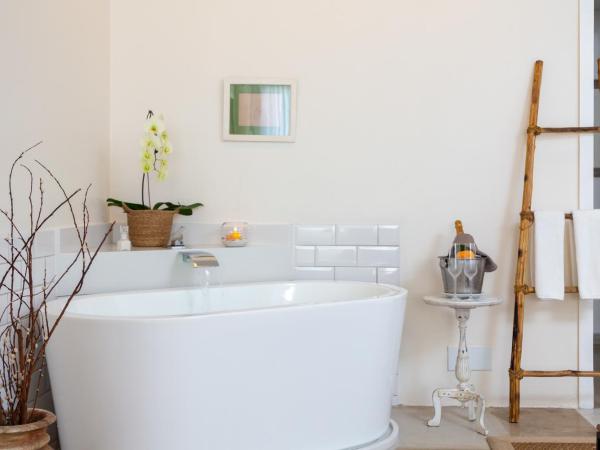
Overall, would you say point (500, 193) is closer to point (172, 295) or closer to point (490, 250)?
point (490, 250)

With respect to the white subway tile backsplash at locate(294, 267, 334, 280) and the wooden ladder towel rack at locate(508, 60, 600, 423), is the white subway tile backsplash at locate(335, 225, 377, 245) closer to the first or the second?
the white subway tile backsplash at locate(294, 267, 334, 280)

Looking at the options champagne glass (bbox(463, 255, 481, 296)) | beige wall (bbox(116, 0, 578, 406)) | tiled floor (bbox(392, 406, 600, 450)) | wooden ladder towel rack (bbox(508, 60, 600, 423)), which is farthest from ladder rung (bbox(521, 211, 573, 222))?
tiled floor (bbox(392, 406, 600, 450))

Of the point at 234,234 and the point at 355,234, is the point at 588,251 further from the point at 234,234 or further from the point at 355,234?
the point at 234,234

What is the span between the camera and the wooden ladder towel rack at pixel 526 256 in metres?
3.61

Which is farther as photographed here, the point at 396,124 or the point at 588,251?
the point at 396,124

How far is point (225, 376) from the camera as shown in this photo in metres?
2.56

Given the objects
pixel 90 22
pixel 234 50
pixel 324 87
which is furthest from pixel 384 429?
pixel 90 22

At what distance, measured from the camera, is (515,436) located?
331 centimetres

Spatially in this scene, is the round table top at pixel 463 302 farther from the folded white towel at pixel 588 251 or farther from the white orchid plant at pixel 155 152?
the white orchid plant at pixel 155 152

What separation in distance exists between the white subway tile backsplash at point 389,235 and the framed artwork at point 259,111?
65 cm

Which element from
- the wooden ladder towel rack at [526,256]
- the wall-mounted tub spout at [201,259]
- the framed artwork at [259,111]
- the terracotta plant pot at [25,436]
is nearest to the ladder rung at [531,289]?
the wooden ladder towel rack at [526,256]

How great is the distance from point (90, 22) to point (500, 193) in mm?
2159

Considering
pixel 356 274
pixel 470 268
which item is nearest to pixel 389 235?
pixel 356 274

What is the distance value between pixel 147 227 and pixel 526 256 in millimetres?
1834
